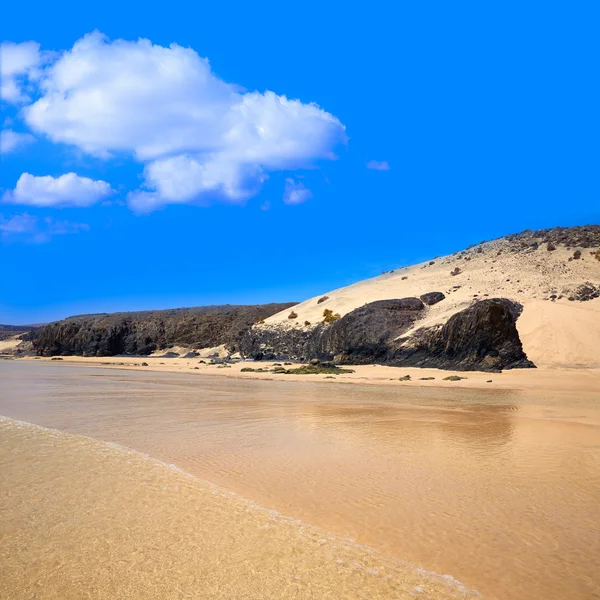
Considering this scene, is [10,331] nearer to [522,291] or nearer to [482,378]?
[522,291]

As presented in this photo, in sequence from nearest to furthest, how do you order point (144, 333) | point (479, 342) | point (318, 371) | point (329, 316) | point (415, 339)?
point (479, 342)
point (318, 371)
point (415, 339)
point (329, 316)
point (144, 333)

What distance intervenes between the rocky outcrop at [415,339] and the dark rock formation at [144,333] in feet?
57.0

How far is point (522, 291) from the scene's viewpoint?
29.5 meters

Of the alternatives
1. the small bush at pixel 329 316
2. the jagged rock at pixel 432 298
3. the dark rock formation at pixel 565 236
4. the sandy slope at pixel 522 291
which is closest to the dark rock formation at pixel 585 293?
the sandy slope at pixel 522 291

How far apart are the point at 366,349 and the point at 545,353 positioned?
8.50 m

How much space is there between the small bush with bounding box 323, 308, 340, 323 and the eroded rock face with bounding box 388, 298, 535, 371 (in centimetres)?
1042

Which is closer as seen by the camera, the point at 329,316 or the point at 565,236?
the point at 329,316

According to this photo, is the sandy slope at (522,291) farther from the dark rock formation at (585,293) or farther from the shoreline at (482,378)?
the shoreline at (482,378)

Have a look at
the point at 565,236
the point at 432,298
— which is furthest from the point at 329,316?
the point at 565,236

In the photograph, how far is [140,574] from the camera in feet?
10.9

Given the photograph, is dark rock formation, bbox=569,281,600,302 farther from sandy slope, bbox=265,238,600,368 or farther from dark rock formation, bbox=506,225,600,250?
dark rock formation, bbox=506,225,600,250

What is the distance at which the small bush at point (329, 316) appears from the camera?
108 feet

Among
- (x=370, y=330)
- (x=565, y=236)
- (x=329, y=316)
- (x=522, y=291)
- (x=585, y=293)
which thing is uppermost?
(x=565, y=236)

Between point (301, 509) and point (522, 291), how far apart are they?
28232 mm
